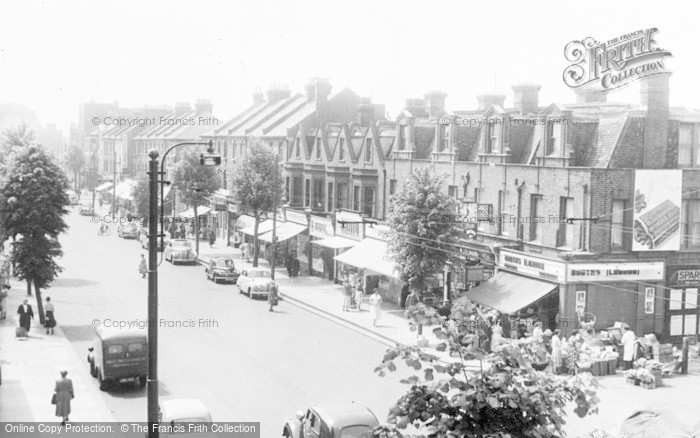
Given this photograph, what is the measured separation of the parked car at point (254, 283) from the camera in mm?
39456

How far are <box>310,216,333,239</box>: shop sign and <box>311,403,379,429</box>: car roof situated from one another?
3037 cm

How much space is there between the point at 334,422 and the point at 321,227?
32765 mm

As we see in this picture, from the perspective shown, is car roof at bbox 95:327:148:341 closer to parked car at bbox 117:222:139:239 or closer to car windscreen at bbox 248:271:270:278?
car windscreen at bbox 248:271:270:278

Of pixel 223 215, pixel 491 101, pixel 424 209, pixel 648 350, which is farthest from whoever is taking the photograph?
pixel 223 215

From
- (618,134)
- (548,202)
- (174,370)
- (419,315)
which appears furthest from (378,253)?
(419,315)

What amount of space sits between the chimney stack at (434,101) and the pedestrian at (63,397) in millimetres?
31058

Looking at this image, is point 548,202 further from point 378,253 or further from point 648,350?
point 378,253

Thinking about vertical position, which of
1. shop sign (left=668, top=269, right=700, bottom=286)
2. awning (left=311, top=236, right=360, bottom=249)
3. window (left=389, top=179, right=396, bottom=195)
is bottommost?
awning (left=311, top=236, right=360, bottom=249)

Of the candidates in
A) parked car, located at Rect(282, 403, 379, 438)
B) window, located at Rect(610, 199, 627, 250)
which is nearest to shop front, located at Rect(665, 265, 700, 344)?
window, located at Rect(610, 199, 627, 250)

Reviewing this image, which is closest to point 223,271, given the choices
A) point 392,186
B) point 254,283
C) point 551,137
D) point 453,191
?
point 254,283

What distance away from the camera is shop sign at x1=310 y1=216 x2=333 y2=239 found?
4725 cm

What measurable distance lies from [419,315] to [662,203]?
82.8 feet

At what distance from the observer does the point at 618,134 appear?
100 feet

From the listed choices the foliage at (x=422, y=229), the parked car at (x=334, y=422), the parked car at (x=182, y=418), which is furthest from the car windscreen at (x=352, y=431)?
the foliage at (x=422, y=229)
